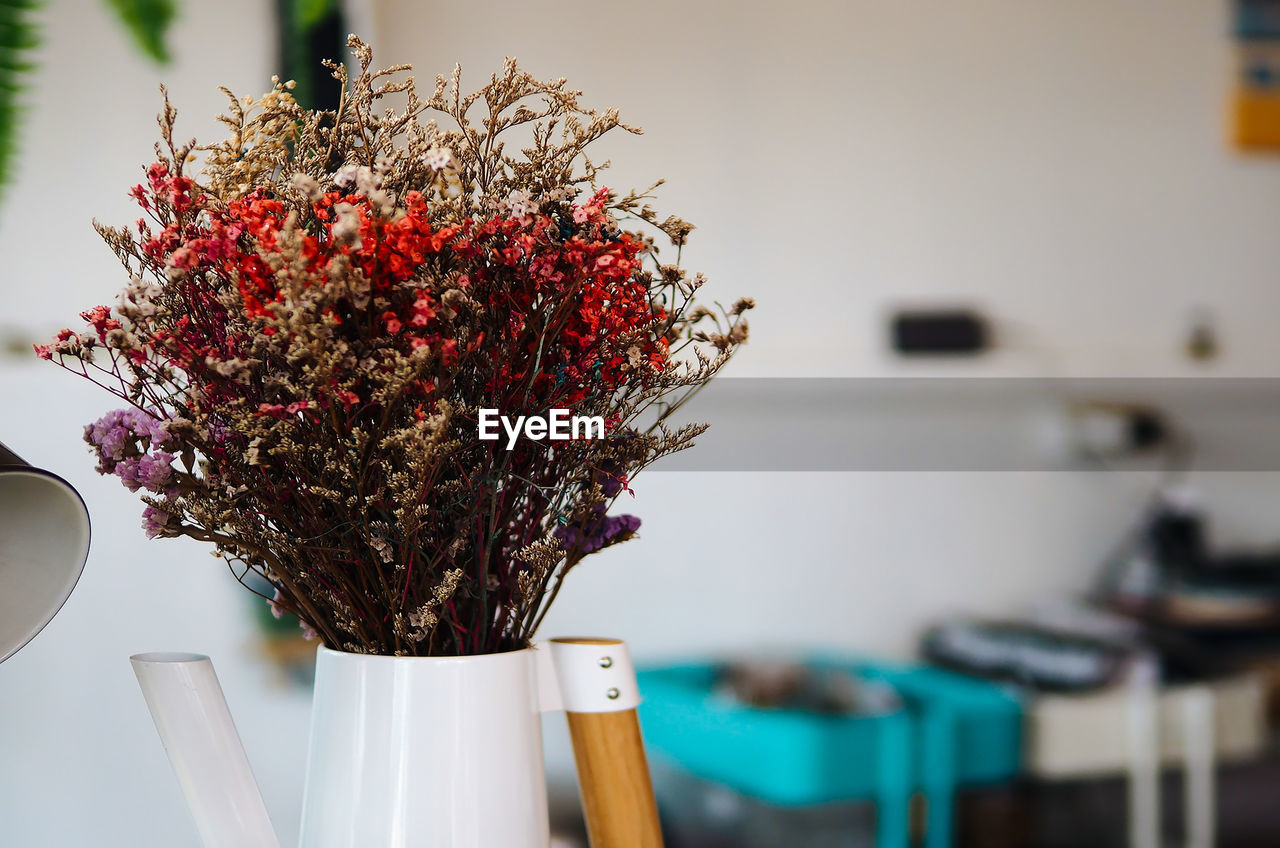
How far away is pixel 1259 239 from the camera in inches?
61.9

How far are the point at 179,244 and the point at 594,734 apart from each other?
334 millimetres

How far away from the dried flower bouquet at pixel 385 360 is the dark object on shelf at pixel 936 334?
1.02 metres

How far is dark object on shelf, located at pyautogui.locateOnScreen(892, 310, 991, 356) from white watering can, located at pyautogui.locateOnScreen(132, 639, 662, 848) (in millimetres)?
1068

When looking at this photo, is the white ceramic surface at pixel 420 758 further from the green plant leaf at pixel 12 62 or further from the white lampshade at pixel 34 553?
the green plant leaf at pixel 12 62

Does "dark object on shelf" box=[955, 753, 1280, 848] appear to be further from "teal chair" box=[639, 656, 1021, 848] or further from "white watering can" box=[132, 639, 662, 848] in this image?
"white watering can" box=[132, 639, 662, 848]

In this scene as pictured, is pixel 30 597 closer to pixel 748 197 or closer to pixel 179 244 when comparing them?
pixel 179 244

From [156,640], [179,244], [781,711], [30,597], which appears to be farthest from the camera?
[781,711]

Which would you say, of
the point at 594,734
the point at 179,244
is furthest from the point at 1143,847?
the point at 179,244

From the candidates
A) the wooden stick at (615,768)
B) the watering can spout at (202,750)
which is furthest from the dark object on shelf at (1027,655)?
the watering can spout at (202,750)

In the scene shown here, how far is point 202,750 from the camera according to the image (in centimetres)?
53

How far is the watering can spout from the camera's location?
529mm

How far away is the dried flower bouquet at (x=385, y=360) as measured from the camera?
18.1 inches

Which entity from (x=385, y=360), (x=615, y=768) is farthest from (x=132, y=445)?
(x=615, y=768)

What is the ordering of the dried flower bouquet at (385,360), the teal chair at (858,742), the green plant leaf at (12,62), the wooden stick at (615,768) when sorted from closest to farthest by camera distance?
the dried flower bouquet at (385,360)
the wooden stick at (615,768)
the green plant leaf at (12,62)
the teal chair at (858,742)
